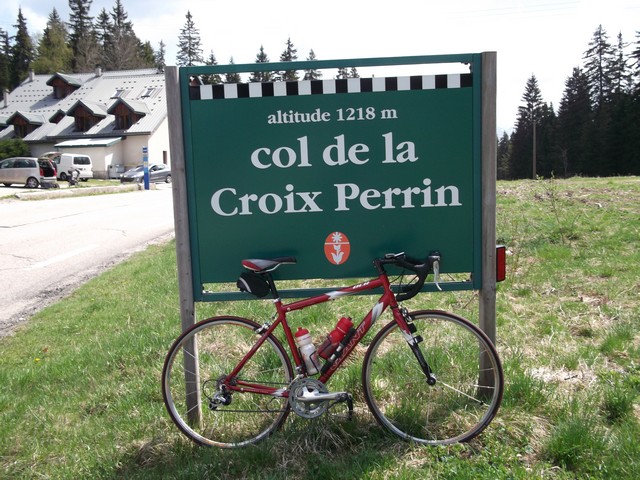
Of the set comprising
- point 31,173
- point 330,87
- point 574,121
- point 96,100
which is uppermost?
point 96,100

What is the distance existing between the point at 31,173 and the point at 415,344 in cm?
3254

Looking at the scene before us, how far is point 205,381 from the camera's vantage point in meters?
3.57

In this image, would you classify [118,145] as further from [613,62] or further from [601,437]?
[613,62]

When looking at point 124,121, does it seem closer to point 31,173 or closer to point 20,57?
point 31,173

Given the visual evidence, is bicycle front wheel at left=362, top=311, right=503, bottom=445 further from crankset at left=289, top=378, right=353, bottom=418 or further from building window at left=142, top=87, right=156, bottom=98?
building window at left=142, top=87, right=156, bottom=98

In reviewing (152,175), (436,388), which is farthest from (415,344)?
(152,175)

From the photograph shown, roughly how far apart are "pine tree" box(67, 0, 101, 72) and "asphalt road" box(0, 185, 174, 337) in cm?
7288

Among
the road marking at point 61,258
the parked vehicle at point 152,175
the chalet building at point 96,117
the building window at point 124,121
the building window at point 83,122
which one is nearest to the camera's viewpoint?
the road marking at point 61,258

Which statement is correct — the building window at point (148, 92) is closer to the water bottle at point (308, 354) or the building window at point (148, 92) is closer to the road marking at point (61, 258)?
the road marking at point (61, 258)

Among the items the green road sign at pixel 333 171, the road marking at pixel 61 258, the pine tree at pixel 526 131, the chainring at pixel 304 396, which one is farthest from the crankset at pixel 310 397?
the pine tree at pixel 526 131

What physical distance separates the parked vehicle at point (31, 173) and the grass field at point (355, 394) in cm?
2732

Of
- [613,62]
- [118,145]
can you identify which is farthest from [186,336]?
[613,62]

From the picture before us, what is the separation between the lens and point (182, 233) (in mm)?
3473

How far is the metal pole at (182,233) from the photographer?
3.38 meters
